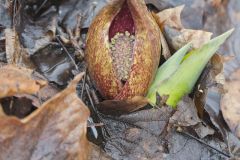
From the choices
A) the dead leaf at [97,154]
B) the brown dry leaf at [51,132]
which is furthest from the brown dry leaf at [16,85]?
the dead leaf at [97,154]

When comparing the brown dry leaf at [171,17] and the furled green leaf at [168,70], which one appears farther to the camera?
the brown dry leaf at [171,17]

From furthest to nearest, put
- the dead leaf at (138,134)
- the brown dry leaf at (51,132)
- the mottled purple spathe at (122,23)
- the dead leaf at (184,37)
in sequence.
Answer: the dead leaf at (184,37) < the mottled purple spathe at (122,23) < the dead leaf at (138,134) < the brown dry leaf at (51,132)

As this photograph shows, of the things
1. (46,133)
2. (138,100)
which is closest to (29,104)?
(46,133)

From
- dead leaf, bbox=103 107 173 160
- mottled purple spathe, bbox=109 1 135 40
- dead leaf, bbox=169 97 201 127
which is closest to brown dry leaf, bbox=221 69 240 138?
dead leaf, bbox=169 97 201 127

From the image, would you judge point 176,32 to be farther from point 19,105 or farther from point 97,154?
point 19,105

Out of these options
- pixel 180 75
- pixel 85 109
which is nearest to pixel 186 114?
pixel 180 75

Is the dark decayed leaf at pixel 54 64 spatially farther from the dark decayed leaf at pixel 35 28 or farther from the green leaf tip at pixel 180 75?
the green leaf tip at pixel 180 75
